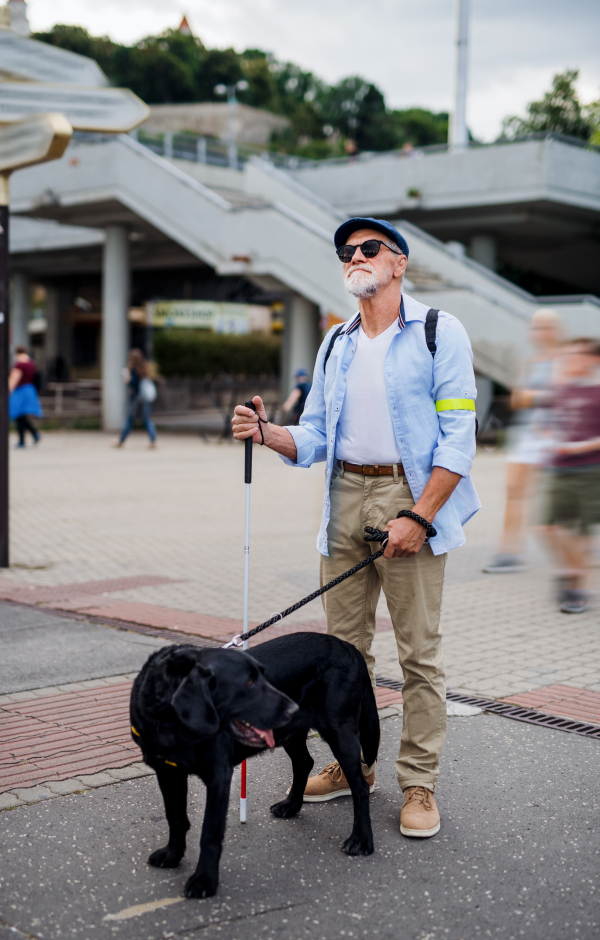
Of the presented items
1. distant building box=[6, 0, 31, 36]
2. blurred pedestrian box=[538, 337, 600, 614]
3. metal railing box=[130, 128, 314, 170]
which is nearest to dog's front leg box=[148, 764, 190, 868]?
blurred pedestrian box=[538, 337, 600, 614]

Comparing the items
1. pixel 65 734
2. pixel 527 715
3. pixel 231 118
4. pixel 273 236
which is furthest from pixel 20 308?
pixel 231 118

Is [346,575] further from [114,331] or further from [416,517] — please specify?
[114,331]

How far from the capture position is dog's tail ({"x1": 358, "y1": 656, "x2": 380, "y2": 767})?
138 inches

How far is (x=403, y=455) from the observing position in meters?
3.59

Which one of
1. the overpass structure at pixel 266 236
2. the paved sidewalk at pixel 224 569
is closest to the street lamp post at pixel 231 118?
the overpass structure at pixel 266 236

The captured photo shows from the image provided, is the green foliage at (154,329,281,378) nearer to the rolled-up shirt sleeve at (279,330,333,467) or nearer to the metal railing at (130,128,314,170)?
the metal railing at (130,128,314,170)

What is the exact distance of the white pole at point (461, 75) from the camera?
86.9 ft

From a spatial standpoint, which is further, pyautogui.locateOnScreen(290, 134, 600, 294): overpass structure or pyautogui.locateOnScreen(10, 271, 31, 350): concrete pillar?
pyautogui.locateOnScreen(10, 271, 31, 350): concrete pillar

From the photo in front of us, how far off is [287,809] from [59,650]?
2.55 meters

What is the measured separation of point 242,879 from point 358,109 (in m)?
98.0

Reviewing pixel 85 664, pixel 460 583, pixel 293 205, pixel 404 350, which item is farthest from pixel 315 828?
pixel 293 205

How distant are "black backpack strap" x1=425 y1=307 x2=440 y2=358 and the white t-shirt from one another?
13 cm

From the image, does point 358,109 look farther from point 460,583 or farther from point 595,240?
point 460,583

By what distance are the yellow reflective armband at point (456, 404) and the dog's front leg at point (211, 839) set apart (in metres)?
1.45
